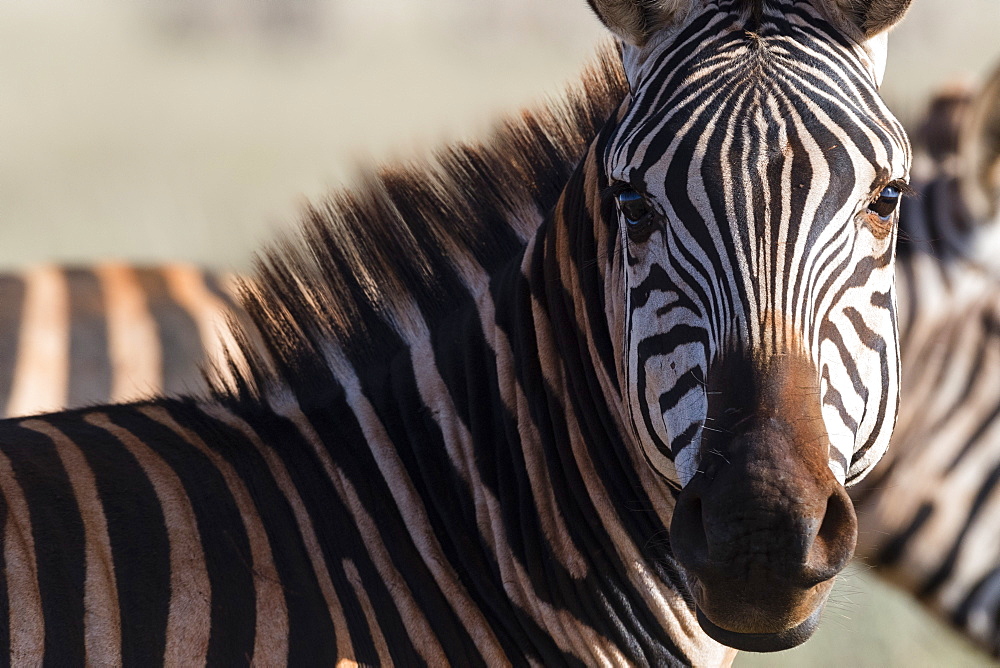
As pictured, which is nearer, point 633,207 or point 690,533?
point 690,533

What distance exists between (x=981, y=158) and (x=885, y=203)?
2.47m

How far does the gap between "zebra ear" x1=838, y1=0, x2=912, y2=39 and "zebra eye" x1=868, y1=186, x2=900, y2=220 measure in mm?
486

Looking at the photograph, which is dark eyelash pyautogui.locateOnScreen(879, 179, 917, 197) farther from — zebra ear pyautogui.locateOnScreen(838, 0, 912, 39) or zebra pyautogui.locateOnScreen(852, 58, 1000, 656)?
zebra pyautogui.locateOnScreen(852, 58, 1000, 656)

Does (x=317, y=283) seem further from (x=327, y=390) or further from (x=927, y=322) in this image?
(x=927, y=322)

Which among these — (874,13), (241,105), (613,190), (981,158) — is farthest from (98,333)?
(241,105)

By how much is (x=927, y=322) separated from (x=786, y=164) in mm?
2727

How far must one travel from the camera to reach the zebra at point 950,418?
4.55 metres

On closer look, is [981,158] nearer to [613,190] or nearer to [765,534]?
[613,190]

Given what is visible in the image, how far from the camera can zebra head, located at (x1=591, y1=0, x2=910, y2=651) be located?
2.10 metres

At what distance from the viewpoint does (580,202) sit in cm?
282

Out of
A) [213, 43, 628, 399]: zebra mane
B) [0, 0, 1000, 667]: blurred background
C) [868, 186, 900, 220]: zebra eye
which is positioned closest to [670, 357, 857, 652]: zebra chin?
[868, 186, 900, 220]: zebra eye

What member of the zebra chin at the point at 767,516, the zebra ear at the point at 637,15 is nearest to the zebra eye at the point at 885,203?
the zebra chin at the point at 767,516

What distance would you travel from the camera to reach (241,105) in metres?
21.1

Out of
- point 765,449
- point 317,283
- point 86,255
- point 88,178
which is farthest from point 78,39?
point 765,449
